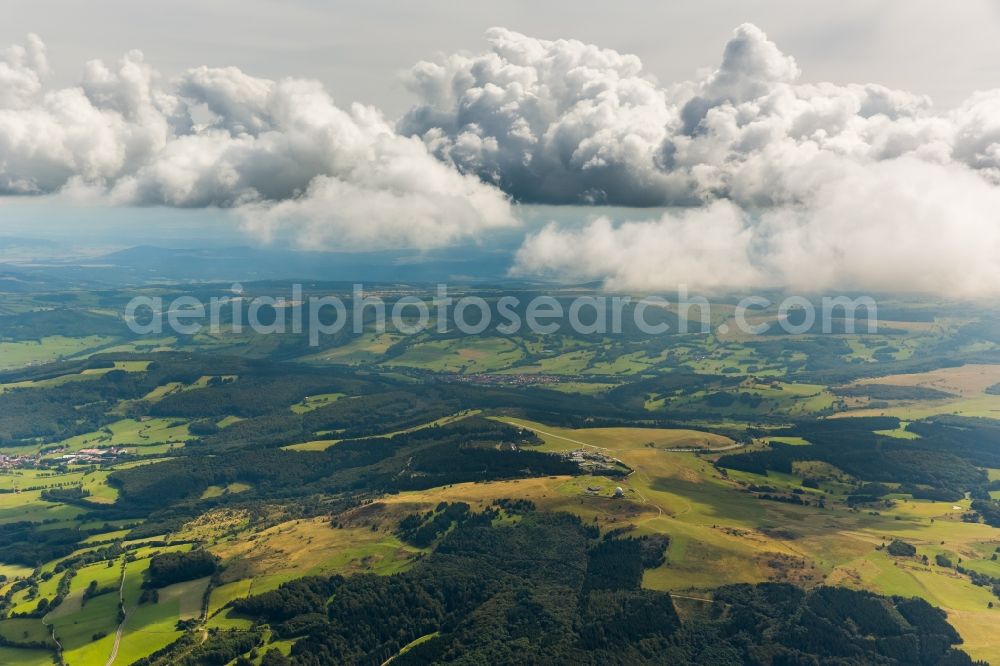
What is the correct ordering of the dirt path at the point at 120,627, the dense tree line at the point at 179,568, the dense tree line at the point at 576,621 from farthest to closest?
the dense tree line at the point at 179,568 → the dirt path at the point at 120,627 → the dense tree line at the point at 576,621

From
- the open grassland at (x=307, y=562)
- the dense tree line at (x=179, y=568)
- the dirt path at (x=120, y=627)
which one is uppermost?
the open grassland at (x=307, y=562)

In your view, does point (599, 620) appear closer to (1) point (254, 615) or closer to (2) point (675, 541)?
(2) point (675, 541)

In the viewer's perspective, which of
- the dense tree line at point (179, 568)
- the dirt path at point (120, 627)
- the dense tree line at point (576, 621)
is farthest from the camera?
the dense tree line at point (179, 568)

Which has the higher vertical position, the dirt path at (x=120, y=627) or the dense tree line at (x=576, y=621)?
the dense tree line at (x=576, y=621)

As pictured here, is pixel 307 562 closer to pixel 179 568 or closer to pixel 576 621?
pixel 179 568

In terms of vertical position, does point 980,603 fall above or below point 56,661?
above

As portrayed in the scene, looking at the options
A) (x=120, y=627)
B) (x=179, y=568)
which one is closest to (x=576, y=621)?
(x=120, y=627)

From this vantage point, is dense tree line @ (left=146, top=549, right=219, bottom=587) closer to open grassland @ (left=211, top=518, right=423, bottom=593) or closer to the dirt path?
open grassland @ (left=211, top=518, right=423, bottom=593)

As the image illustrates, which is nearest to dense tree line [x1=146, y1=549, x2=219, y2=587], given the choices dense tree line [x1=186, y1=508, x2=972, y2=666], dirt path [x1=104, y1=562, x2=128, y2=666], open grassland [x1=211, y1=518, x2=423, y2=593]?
open grassland [x1=211, y1=518, x2=423, y2=593]

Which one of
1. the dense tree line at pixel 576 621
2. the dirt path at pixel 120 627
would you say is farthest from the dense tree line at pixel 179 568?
the dense tree line at pixel 576 621

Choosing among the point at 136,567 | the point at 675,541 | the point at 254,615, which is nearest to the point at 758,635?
the point at 675,541

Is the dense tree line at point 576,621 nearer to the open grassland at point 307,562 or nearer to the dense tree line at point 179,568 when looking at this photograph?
the open grassland at point 307,562
